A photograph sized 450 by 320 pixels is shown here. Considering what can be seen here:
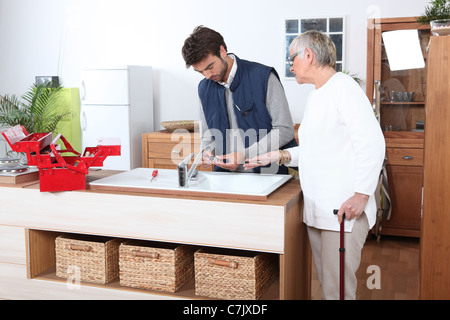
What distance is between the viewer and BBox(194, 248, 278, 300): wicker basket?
2184 millimetres

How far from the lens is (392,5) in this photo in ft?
15.0

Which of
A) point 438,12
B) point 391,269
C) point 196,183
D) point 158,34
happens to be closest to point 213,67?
point 196,183

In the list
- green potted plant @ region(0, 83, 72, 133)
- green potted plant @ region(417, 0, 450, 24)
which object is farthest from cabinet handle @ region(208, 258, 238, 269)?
green potted plant @ region(0, 83, 72, 133)

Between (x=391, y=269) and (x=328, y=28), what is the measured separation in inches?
88.4

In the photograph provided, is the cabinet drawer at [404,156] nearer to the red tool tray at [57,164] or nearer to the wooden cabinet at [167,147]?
the wooden cabinet at [167,147]

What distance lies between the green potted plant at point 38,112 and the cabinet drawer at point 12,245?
9.53 ft

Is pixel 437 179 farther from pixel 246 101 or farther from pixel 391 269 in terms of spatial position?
pixel 391 269

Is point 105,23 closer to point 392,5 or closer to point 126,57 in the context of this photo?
point 126,57

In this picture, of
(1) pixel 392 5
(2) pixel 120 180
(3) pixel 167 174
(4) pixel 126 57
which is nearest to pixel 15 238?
(2) pixel 120 180

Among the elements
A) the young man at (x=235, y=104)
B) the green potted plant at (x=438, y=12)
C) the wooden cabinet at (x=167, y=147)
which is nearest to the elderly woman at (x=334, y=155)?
the young man at (x=235, y=104)

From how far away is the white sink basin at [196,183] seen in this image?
226cm

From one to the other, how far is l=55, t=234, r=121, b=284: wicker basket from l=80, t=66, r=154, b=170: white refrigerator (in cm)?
253

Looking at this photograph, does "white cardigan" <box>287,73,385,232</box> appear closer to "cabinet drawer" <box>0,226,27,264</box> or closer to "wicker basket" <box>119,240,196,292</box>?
"wicker basket" <box>119,240,196,292</box>

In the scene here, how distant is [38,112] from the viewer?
17.4ft
